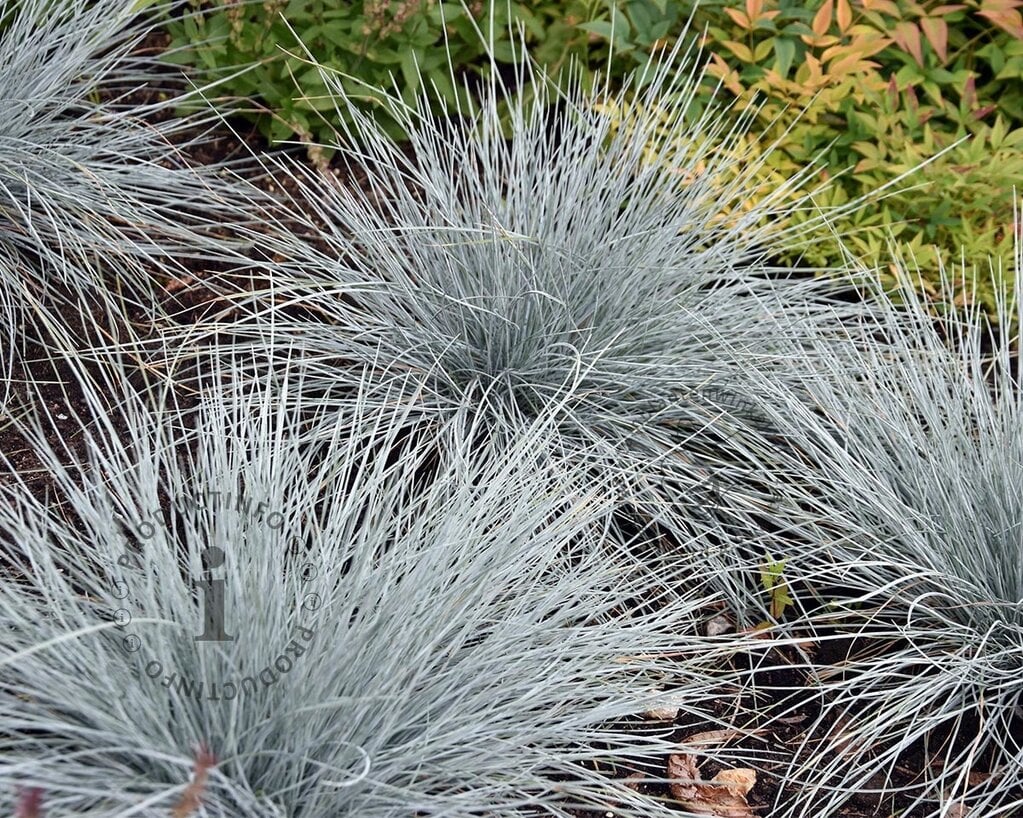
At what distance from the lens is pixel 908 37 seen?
138 inches

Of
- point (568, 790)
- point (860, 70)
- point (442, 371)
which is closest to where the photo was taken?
point (568, 790)

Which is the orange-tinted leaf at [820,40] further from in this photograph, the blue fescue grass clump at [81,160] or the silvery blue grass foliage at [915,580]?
the blue fescue grass clump at [81,160]

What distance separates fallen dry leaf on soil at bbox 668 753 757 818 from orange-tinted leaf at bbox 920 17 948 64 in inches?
89.0

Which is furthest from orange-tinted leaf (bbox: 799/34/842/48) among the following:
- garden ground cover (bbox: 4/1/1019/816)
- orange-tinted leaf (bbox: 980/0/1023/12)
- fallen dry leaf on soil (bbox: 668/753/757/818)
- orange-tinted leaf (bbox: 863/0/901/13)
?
fallen dry leaf on soil (bbox: 668/753/757/818)

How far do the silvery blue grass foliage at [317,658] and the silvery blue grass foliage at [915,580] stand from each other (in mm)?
346

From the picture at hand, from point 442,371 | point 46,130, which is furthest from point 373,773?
point 46,130

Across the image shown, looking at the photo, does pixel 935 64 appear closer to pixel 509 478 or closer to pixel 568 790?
pixel 509 478

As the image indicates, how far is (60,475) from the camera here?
7.15 ft

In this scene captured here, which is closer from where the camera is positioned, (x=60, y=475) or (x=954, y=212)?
(x=60, y=475)

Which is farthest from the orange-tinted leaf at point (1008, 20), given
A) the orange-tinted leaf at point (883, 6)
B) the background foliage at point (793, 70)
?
the orange-tinted leaf at point (883, 6)

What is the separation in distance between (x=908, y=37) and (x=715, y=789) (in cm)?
233

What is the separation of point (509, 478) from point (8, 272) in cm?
141

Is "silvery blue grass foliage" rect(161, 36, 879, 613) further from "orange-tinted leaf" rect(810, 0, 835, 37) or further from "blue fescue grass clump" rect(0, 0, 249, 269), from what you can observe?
"orange-tinted leaf" rect(810, 0, 835, 37)

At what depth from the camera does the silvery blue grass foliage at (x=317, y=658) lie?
1.86 m
